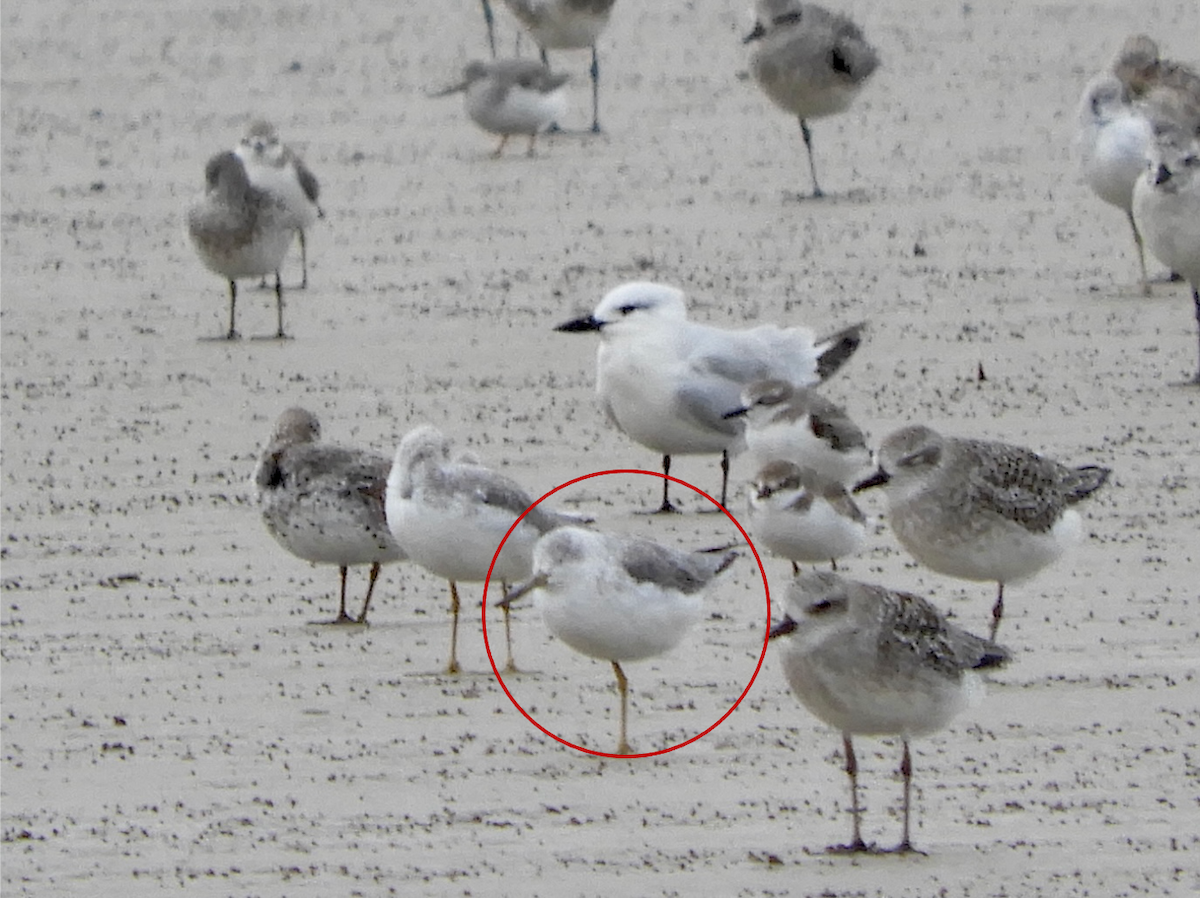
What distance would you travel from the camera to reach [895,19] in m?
23.8

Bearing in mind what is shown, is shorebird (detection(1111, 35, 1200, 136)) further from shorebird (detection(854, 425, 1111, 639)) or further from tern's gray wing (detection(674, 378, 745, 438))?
shorebird (detection(854, 425, 1111, 639))

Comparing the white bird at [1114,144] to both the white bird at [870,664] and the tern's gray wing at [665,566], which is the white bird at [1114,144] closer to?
the tern's gray wing at [665,566]

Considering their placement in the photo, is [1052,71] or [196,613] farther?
[1052,71]

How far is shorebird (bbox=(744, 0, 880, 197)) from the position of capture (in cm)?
1812

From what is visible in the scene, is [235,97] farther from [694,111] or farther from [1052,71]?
[1052,71]

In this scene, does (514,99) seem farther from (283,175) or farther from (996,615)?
(996,615)

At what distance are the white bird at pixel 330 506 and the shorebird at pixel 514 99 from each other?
33.2 feet

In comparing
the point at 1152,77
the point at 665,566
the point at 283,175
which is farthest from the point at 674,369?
the point at 1152,77

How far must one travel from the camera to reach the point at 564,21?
68.9ft

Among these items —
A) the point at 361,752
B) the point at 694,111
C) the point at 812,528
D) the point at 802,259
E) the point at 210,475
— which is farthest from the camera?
the point at 694,111

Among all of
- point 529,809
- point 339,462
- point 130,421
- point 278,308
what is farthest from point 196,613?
point 278,308

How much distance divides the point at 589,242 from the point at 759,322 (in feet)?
7.73

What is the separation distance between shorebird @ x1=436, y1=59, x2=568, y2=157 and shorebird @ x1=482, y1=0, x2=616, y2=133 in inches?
37.6

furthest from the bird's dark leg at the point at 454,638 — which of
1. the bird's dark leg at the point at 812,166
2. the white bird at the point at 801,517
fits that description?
the bird's dark leg at the point at 812,166
